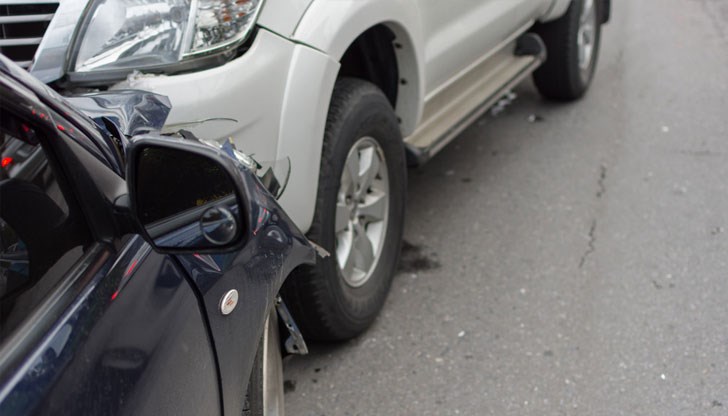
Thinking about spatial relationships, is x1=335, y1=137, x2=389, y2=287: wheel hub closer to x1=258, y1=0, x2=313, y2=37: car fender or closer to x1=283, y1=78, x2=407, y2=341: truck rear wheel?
x1=283, y1=78, x2=407, y2=341: truck rear wheel

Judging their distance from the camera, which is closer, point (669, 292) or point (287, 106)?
point (287, 106)

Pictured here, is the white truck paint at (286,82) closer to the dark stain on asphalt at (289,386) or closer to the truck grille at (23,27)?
the truck grille at (23,27)

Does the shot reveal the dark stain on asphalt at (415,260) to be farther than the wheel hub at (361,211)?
Yes

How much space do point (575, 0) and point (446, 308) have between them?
273 centimetres

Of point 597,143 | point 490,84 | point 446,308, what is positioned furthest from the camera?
point 597,143

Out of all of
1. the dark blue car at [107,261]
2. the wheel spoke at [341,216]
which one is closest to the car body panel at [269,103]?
the wheel spoke at [341,216]

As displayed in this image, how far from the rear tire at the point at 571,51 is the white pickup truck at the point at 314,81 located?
1.40m

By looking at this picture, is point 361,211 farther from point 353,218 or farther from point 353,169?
point 353,169

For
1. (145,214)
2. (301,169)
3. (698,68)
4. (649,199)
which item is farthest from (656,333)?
(698,68)

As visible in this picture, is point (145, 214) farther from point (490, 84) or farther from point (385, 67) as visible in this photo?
point (490, 84)

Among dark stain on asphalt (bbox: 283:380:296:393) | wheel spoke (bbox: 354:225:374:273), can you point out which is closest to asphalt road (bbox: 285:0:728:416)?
dark stain on asphalt (bbox: 283:380:296:393)

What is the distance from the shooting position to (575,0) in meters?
5.40

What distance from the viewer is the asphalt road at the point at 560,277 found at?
121 inches

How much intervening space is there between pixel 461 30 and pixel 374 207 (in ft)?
3.48
